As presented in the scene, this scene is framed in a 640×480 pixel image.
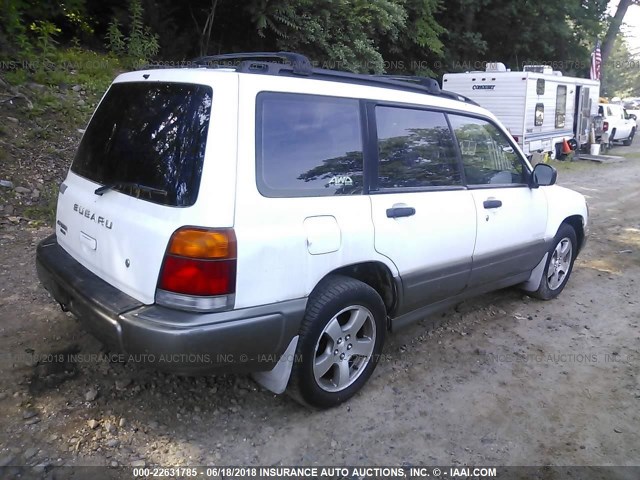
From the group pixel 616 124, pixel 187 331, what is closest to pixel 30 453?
pixel 187 331

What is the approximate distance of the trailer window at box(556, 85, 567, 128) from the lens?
15529 millimetres

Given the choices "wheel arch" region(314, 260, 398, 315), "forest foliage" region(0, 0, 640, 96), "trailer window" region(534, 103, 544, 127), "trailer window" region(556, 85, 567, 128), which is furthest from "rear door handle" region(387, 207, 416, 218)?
"trailer window" region(556, 85, 567, 128)

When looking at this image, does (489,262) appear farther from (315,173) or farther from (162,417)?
(162,417)

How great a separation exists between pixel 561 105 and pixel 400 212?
47.9 feet

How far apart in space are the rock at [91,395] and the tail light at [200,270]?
1.01 metres

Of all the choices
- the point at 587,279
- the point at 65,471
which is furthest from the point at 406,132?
the point at 587,279

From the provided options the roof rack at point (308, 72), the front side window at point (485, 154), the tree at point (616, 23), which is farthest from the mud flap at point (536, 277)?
the tree at point (616, 23)

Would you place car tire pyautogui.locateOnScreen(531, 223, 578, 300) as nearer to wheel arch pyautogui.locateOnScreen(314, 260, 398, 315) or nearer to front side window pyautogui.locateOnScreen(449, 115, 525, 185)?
front side window pyautogui.locateOnScreen(449, 115, 525, 185)

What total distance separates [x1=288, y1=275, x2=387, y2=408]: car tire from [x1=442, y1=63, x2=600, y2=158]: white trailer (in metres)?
11.8

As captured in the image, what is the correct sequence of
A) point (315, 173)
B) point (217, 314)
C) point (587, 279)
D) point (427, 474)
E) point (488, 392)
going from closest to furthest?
1. point (217, 314)
2. point (427, 474)
3. point (315, 173)
4. point (488, 392)
5. point (587, 279)

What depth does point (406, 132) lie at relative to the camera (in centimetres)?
348

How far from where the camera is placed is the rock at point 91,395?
3.10 meters

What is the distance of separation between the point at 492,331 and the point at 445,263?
106 centimetres

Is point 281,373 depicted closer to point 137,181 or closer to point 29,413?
point 137,181
